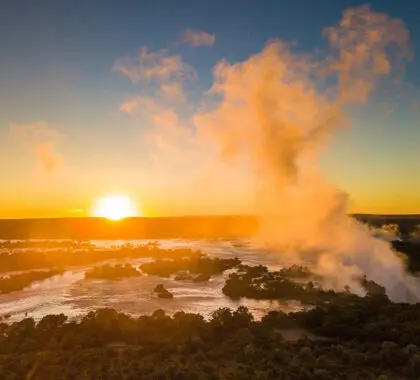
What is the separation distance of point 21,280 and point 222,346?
38774 mm

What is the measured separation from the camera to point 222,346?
29453 millimetres

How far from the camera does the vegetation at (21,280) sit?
5331cm

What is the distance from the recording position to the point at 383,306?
3856 cm

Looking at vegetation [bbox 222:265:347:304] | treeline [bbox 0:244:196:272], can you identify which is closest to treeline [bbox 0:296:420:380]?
vegetation [bbox 222:265:347:304]

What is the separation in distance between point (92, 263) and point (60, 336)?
168 feet

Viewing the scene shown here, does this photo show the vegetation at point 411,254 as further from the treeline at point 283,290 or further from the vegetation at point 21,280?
the vegetation at point 21,280

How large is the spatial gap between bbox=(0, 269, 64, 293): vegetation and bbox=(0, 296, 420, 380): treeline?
20750 mm

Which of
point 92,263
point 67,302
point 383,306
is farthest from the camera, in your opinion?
point 92,263

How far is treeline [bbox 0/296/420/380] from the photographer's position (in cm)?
2431

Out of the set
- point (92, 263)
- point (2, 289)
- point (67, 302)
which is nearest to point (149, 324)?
point (67, 302)

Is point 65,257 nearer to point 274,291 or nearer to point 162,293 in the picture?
point 162,293

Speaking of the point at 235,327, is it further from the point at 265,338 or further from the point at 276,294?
the point at 276,294

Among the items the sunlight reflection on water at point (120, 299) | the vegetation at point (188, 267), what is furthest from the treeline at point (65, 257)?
the vegetation at point (188, 267)

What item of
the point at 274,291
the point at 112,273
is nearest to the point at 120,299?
the point at 112,273
